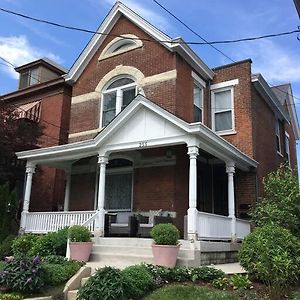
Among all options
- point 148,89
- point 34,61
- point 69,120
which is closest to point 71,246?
point 148,89

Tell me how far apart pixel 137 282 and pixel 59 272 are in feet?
6.40

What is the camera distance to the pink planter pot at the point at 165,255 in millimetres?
9852

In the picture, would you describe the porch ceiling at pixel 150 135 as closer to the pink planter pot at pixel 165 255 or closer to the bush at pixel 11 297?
the pink planter pot at pixel 165 255

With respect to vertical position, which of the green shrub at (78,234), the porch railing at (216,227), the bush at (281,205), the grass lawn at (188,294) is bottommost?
the grass lawn at (188,294)

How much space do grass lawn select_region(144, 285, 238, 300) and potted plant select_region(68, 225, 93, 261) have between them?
12.0 ft

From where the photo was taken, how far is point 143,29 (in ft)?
54.9

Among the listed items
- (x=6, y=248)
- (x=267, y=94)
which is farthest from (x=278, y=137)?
(x=6, y=248)

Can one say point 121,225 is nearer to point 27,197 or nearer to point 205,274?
point 27,197

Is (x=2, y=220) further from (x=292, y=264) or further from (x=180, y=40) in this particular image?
(x=292, y=264)

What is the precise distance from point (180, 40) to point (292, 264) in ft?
31.4

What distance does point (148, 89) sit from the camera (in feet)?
52.2

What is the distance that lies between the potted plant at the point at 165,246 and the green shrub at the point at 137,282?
1426mm

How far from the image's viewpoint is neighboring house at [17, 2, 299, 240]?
1321 cm

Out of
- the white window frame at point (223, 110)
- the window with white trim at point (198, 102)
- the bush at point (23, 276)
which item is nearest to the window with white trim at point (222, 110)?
the white window frame at point (223, 110)
